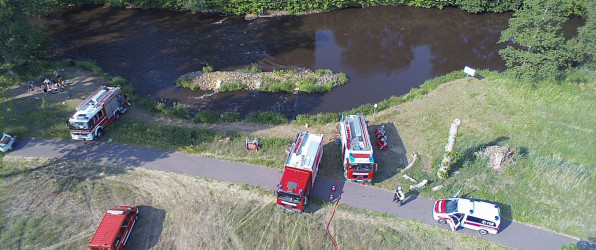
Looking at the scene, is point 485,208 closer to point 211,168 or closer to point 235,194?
point 235,194

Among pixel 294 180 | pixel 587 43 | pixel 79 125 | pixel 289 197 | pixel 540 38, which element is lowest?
pixel 289 197

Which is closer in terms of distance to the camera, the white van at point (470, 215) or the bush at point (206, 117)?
the white van at point (470, 215)

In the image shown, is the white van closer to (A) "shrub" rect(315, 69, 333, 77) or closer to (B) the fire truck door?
(B) the fire truck door

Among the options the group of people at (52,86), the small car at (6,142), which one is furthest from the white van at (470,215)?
the group of people at (52,86)

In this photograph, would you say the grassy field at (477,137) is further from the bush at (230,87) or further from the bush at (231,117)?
the bush at (230,87)

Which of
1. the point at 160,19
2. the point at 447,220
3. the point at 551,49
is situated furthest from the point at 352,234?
the point at 160,19

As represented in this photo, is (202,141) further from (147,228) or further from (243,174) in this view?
(147,228)

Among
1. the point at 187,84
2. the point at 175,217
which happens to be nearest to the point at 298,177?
the point at 175,217
